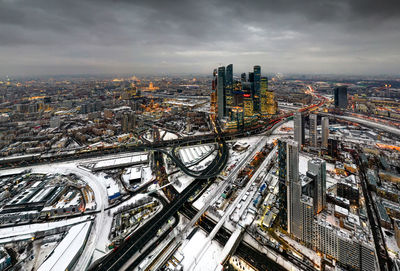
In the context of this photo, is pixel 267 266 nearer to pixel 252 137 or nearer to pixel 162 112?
pixel 252 137

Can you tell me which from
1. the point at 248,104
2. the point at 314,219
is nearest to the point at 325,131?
the point at 314,219

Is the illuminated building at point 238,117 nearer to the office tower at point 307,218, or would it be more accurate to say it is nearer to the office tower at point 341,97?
the office tower at point 307,218

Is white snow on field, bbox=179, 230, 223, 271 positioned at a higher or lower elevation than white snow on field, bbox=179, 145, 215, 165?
lower

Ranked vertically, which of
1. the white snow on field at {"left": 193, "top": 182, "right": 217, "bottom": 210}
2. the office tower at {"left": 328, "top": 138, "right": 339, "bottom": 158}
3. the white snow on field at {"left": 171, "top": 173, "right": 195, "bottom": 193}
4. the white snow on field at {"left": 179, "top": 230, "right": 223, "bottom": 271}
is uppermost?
the office tower at {"left": 328, "top": 138, "right": 339, "bottom": 158}

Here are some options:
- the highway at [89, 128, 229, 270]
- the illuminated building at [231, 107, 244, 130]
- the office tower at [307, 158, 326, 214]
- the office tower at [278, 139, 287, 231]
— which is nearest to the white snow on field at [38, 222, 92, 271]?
the highway at [89, 128, 229, 270]

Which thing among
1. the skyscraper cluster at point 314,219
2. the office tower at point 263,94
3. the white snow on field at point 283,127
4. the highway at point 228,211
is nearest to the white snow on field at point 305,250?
the skyscraper cluster at point 314,219

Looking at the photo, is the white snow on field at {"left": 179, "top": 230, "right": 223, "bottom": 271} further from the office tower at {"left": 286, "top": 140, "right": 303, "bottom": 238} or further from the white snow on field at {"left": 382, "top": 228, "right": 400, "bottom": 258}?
the white snow on field at {"left": 382, "top": 228, "right": 400, "bottom": 258}
